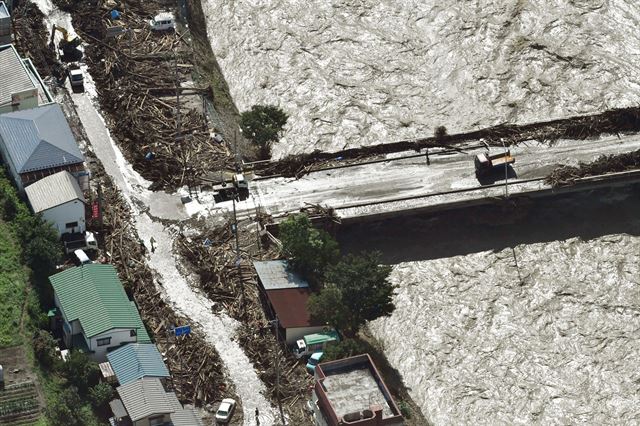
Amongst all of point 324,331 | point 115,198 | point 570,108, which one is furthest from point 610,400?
point 115,198

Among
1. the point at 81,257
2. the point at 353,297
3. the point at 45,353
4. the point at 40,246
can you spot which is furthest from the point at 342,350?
the point at 40,246

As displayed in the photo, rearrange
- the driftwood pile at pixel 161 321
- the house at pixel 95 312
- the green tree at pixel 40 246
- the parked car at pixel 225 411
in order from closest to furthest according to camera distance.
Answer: the parked car at pixel 225 411 < the house at pixel 95 312 < the driftwood pile at pixel 161 321 < the green tree at pixel 40 246

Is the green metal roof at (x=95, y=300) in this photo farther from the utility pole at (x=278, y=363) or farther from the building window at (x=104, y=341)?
the utility pole at (x=278, y=363)

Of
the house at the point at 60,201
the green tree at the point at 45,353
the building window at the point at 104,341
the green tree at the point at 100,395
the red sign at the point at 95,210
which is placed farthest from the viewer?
the red sign at the point at 95,210

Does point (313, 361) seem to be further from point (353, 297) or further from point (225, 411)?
point (225, 411)

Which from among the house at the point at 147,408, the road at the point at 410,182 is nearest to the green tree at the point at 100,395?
the house at the point at 147,408

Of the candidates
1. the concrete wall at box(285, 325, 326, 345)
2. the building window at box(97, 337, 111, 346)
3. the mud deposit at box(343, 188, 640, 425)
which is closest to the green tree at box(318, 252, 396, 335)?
the concrete wall at box(285, 325, 326, 345)

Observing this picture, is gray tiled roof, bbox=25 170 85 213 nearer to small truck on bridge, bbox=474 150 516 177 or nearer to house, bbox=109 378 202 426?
house, bbox=109 378 202 426
